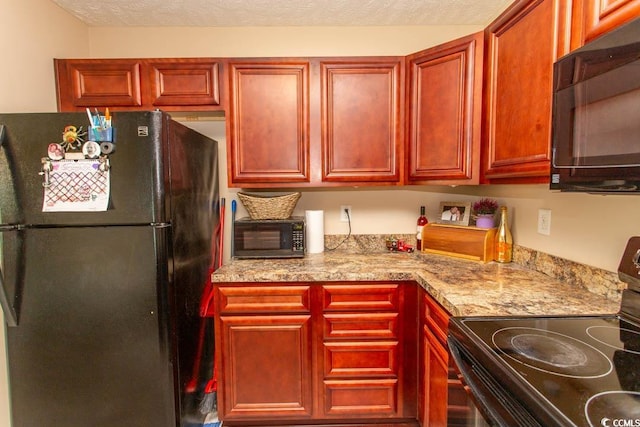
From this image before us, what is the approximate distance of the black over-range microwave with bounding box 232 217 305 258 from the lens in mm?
1874

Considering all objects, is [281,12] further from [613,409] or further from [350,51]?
[613,409]

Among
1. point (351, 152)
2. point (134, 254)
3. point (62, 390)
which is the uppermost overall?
point (351, 152)

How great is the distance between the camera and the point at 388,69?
1.80 meters

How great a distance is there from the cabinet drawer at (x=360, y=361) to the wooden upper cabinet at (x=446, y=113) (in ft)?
3.23

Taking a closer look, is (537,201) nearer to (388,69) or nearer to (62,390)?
(388,69)

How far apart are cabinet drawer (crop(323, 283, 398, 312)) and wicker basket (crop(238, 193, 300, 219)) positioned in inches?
22.1

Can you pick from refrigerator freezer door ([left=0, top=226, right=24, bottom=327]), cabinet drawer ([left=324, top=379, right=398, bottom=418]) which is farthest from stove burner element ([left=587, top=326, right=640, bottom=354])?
refrigerator freezer door ([left=0, top=226, right=24, bottom=327])

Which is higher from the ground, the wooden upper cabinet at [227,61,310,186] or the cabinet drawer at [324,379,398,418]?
the wooden upper cabinet at [227,61,310,186]

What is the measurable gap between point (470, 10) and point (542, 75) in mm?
1087

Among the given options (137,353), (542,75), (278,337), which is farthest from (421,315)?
(137,353)

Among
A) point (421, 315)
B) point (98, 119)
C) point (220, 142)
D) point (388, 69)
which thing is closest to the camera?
point (98, 119)

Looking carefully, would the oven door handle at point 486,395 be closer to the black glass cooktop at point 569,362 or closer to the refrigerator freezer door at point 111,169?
the black glass cooktop at point 569,362

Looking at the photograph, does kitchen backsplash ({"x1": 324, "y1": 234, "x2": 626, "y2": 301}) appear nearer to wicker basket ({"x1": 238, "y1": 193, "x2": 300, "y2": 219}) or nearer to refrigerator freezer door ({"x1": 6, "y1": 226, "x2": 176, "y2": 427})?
wicker basket ({"x1": 238, "y1": 193, "x2": 300, "y2": 219})

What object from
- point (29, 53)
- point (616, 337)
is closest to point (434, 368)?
point (616, 337)
